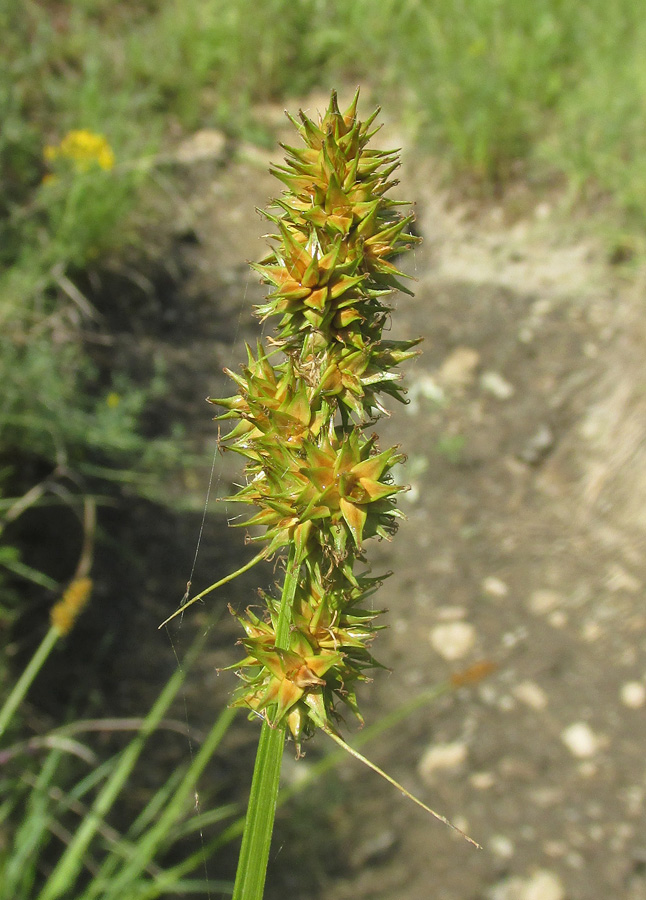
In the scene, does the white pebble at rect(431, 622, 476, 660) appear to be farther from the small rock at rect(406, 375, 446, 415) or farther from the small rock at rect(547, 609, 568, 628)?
the small rock at rect(406, 375, 446, 415)

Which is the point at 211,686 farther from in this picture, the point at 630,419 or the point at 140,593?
the point at 630,419

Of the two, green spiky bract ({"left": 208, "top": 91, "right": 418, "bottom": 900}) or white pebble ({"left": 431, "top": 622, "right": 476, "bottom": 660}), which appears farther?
white pebble ({"left": 431, "top": 622, "right": 476, "bottom": 660})

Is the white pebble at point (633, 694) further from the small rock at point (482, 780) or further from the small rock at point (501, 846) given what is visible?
the small rock at point (501, 846)

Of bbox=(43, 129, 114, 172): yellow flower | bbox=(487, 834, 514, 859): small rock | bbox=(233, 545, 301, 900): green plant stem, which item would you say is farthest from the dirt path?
bbox=(233, 545, 301, 900): green plant stem

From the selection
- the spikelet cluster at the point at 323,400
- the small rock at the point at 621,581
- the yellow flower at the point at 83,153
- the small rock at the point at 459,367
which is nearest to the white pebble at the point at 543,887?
the small rock at the point at 621,581

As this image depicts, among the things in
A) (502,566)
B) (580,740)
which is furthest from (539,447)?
(580,740)

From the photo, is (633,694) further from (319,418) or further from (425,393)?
(319,418)

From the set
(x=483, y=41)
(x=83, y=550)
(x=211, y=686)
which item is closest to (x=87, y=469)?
(x=83, y=550)

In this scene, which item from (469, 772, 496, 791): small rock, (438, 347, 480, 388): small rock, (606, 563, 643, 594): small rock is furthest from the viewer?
(438, 347, 480, 388): small rock
